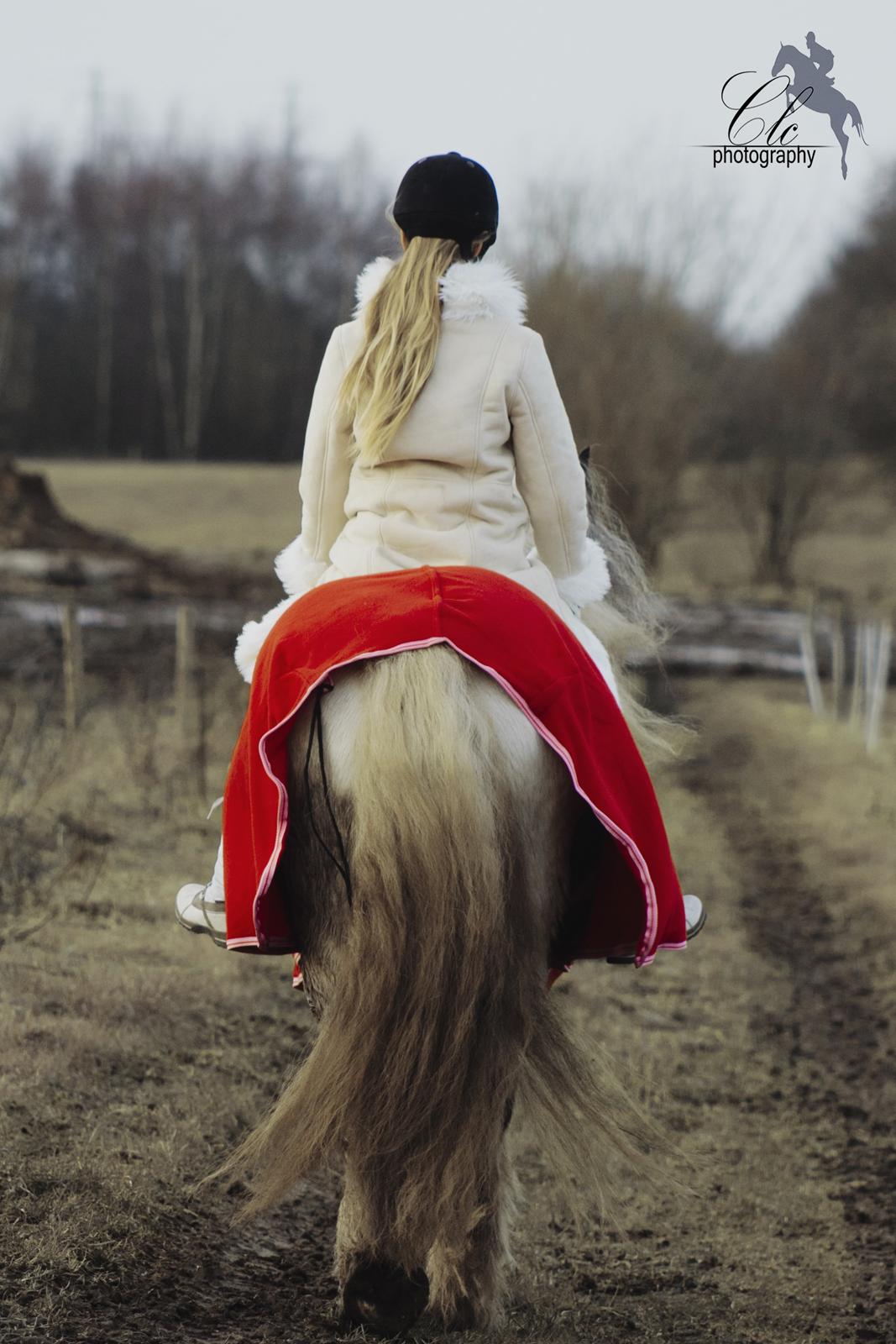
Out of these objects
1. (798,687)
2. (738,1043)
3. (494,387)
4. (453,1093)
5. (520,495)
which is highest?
(494,387)

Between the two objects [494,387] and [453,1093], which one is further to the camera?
[494,387]

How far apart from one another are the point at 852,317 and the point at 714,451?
12.0m

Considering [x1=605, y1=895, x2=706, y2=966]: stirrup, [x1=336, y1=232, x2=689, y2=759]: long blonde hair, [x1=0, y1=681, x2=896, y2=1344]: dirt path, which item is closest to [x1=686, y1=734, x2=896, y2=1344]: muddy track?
[x1=0, y1=681, x2=896, y2=1344]: dirt path

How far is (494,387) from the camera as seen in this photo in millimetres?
3006

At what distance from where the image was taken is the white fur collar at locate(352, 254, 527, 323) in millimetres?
3020

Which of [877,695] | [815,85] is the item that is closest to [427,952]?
[815,85]

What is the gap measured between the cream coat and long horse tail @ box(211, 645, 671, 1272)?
1.36 feet

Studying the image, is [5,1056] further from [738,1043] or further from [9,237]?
[9,237]

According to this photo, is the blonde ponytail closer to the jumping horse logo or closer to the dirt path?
the dirt path

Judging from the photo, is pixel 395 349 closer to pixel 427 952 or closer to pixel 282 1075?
pixel 427 952

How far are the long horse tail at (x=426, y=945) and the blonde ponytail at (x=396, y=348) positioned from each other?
1.85ft

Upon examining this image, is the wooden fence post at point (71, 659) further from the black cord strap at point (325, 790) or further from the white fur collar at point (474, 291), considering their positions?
the black cord strap at point (325, 790)

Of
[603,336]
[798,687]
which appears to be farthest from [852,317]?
[798,687]

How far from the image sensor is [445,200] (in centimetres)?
304
